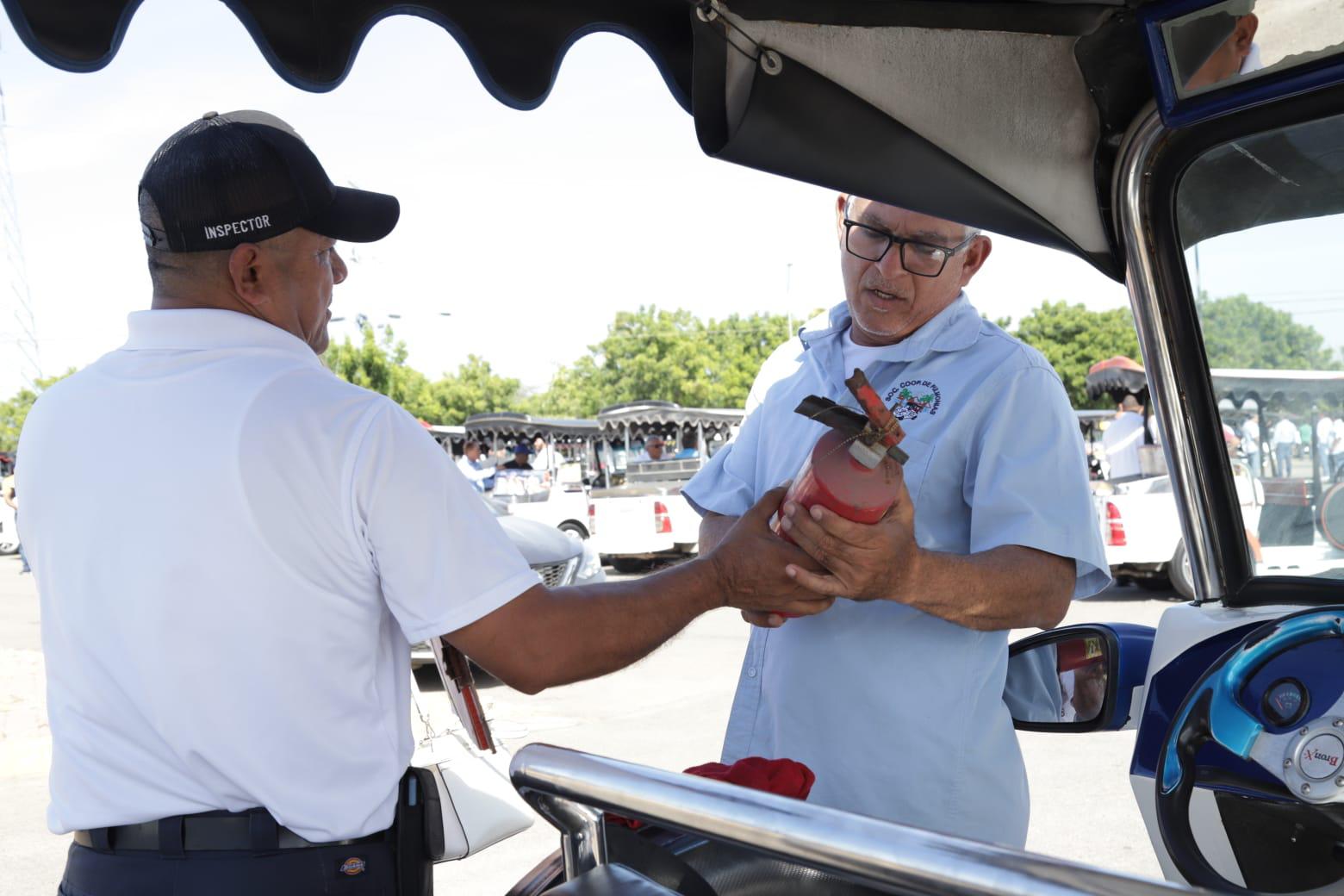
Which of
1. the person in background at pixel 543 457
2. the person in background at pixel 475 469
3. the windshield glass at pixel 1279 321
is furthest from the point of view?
the person in background at pixel 543 457

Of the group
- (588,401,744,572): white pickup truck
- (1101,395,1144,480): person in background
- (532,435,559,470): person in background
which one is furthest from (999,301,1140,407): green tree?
(1101,395,1144,480): person in background

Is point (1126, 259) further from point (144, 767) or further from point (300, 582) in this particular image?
point (144, 767)

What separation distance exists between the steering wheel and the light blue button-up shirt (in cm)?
49

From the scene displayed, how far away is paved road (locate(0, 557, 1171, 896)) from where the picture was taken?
5355 millimetres

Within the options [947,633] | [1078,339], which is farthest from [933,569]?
[1078,339]

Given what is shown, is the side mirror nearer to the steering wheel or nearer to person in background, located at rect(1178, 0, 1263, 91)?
the steering wheel

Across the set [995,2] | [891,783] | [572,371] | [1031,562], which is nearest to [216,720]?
[891,783]

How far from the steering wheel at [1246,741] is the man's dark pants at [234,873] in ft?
3.93

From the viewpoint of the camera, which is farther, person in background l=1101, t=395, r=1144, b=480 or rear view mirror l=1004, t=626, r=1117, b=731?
person in background l=1101, t=395, r=1144, b=480

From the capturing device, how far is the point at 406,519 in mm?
1752

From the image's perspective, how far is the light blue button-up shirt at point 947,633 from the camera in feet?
7.06

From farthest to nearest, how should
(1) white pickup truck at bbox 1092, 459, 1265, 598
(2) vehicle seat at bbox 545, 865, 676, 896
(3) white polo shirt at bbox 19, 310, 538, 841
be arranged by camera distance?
(1) white pickup truck at bbox 1092, 459, 1265, 598 → (3) white polo shirt at bbox 19, 310, 538, 841 → (2) vehicle seat at bbox 545, 865, 676, 896

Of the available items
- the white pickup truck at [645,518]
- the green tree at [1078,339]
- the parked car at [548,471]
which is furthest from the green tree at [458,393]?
the white pickup truck at [645,518]

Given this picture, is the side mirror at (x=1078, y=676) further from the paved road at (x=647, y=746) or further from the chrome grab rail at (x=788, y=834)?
the chrome grab rail at (x=788, y=834)
